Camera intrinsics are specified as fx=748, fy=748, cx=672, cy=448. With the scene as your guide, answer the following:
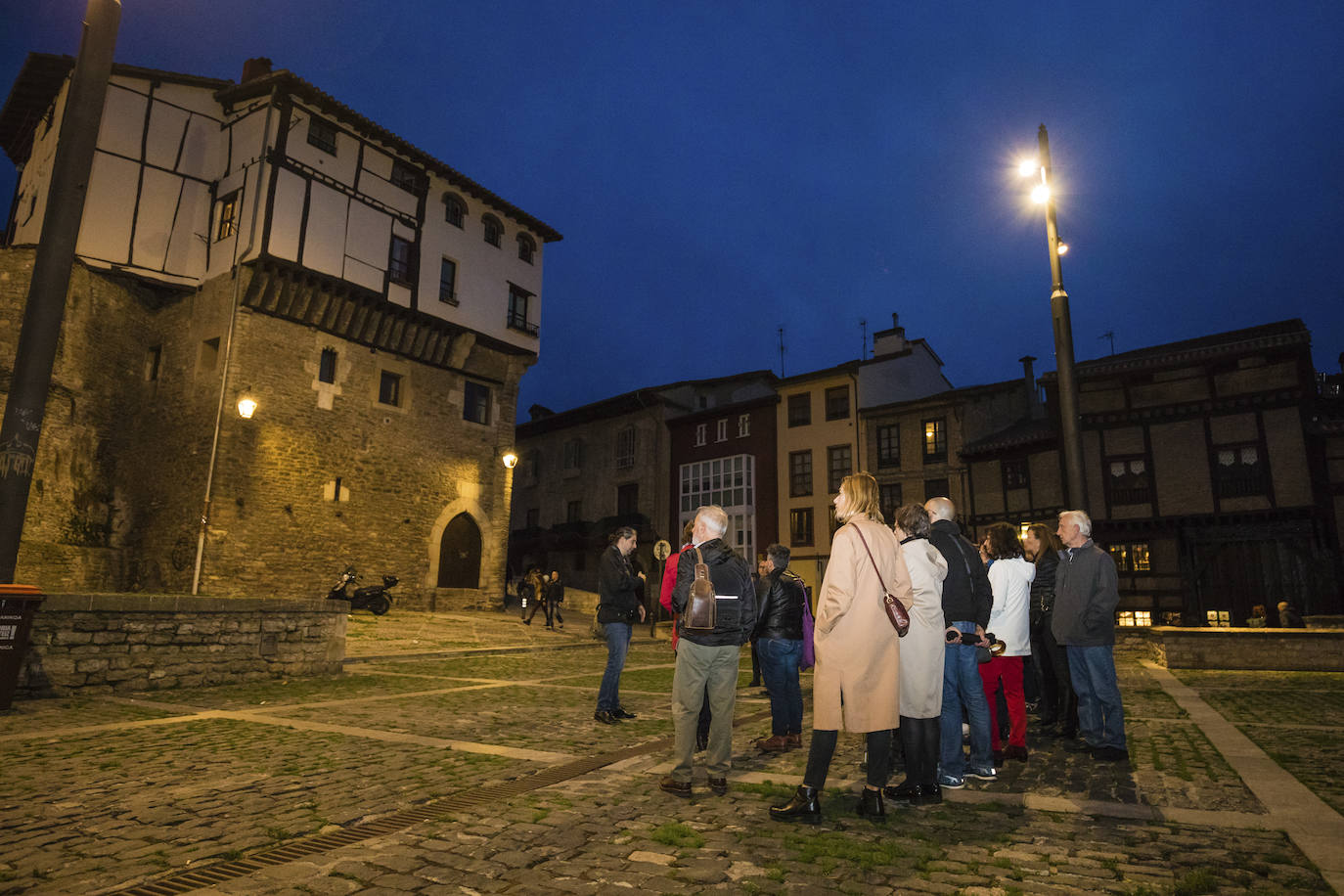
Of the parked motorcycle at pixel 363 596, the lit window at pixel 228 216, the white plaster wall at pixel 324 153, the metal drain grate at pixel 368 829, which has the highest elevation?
the white plaster wall at pixel 324 153

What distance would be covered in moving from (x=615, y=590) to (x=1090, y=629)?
422cm

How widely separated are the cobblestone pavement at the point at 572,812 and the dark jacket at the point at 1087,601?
3.04ft

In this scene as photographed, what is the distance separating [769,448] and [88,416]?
986 inches

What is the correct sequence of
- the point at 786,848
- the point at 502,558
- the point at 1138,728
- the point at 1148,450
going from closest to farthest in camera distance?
the point at 786,848 < the point at 1138,728 < the point at 1148,450 < the point at 502,558

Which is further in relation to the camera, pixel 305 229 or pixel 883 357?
pixel 883 357

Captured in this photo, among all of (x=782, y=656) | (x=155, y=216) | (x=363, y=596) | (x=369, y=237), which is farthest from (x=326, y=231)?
(x=782, y=656)

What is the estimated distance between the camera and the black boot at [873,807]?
409 centimetres

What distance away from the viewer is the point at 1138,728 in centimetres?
693

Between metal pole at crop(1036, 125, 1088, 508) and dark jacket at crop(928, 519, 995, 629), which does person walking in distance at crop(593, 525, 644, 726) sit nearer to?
dark jacket at crop(928, 519, 995, 629)

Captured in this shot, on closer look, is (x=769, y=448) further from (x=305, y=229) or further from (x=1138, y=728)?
(x=1138, y=728)

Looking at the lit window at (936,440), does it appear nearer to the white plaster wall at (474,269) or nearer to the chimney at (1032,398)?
the chimney at (1032,398)

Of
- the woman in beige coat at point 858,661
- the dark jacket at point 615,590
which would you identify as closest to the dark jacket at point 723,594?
the woman in beige coat at point 858,661

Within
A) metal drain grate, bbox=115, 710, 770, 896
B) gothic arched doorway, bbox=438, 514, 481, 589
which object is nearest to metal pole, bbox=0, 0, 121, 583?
metal drain grate, bbox=115, 710, 770, 896

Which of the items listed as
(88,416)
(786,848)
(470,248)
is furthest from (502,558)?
(786,848)
